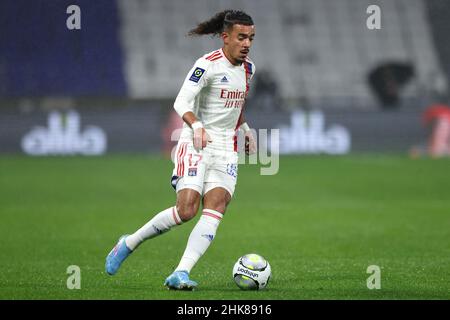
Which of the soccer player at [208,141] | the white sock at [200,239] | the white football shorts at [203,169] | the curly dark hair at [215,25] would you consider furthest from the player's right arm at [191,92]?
the white sock at [200,239]

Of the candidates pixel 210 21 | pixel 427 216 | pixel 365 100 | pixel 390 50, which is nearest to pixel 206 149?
pixel 210 21

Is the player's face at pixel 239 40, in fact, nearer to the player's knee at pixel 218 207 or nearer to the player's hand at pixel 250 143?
the player's hand at pixel 250 143

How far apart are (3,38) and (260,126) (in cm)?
910

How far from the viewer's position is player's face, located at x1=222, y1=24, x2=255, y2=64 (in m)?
7.19

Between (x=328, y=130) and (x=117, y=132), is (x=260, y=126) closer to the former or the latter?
(x=328, y=130)

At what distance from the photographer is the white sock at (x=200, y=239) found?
22.9 feet

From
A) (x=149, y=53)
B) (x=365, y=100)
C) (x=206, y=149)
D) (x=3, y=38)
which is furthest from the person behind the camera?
(x=149, y=53)

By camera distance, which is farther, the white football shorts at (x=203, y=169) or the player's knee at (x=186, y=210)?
the white football shorts at (x=203, y=169)

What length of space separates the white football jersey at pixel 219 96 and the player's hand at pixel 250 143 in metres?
0.29

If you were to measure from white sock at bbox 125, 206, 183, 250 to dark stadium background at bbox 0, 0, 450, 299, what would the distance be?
0.35 meters

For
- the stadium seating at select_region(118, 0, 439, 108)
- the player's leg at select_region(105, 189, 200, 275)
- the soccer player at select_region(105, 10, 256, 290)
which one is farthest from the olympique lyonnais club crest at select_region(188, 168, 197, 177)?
the stadium seating at select_region(118, 0, 439, 108)

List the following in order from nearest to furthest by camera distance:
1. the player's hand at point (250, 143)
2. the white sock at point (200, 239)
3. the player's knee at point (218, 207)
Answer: the white sock at point (200, 239) < the player's knee at point (218, 207) < the player's hand at point (250, 143)

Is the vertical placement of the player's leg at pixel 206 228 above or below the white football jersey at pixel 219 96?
below

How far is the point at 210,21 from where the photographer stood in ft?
24.4
